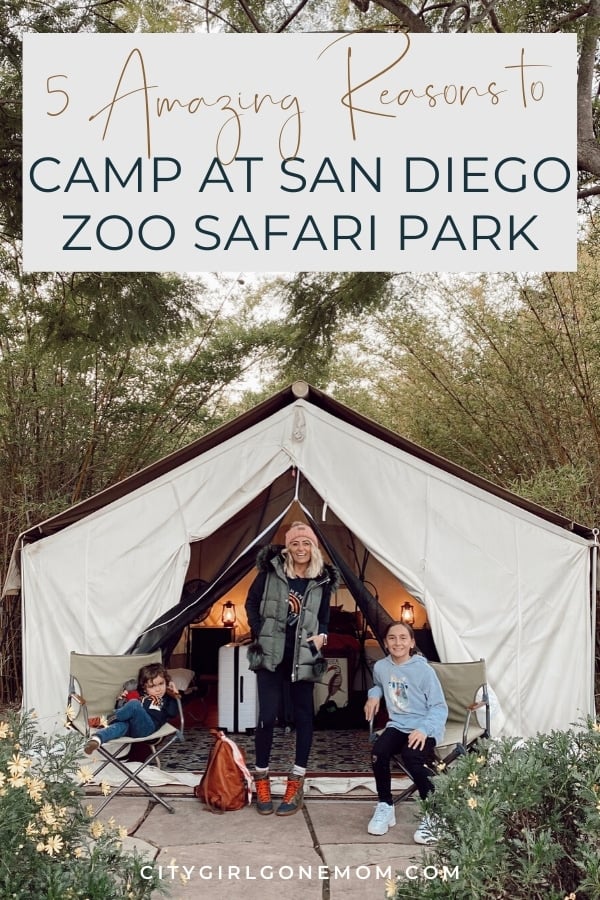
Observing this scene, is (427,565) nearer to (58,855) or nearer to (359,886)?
(359,886)

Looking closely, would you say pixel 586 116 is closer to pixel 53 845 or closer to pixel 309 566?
pixel 309 566

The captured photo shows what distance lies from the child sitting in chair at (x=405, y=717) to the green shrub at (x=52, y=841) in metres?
1.42

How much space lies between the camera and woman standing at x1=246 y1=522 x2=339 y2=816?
356 centimetres

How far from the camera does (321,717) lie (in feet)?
17.6

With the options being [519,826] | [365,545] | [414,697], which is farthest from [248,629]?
[519,826]

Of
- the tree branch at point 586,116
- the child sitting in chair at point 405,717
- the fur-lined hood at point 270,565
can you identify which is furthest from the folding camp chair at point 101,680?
the tree branch at point 586,116

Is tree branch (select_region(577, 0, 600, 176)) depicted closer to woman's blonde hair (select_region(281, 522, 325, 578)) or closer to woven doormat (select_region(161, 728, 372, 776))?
woman's blonde hair (select_region(281, 522, 325, 578))

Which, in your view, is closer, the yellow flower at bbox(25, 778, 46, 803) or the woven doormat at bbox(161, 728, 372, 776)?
the yellow flower at bbox(25, 778, 46, 803)

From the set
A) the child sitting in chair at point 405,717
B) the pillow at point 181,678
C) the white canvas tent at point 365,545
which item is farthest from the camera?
the pillow at point 181,678

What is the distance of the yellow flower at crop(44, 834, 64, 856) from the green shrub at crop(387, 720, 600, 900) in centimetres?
75

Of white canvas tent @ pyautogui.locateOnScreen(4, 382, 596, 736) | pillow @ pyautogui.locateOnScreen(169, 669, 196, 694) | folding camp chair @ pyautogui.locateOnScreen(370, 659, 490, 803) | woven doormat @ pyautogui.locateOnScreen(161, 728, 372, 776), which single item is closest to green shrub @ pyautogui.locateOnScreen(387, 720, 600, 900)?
folding camp chair @ pyautogui.locateOnScreen(370, 659, 490, 803)

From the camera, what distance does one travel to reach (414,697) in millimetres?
3404

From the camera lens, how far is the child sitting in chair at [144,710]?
3480 mm

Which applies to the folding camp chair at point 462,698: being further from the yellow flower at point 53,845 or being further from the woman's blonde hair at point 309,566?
the yellow flower at point 53,845
